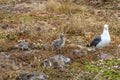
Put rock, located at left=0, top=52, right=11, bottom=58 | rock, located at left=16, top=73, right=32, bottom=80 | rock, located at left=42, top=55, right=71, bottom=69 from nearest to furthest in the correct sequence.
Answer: rock, located at left=16, top=73, right=32, bottom=80, rock, located at left=42, top=55, right=71, bottom=69, rock, located at left=0, top=52, right=11, bottom=58

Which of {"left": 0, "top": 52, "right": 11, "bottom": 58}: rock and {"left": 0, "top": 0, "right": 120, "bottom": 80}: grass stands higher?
{"left": 0, "top": 52, "right": 11, "bottom": 58}: rock

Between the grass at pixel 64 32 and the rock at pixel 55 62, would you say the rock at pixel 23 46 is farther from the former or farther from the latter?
the rock at pixel 55 62

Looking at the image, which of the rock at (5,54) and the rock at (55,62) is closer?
the rock at (55,62)

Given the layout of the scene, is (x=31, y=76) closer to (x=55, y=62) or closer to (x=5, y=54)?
(x=55, y=62)

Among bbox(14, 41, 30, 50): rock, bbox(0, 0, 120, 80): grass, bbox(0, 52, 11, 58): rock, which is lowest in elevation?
bbox(0, 0, 120, 80): grass

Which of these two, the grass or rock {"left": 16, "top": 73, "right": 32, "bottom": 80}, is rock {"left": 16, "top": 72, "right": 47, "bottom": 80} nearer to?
rock {"left": 16, "top": 73, "right": 32, "bottom": 80}

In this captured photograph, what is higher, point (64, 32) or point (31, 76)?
point (31, 76)

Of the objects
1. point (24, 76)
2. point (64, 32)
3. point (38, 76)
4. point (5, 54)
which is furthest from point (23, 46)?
point (64, 32)

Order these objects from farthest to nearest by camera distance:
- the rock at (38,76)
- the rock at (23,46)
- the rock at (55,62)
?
the rock at (23,46) → the rock at (55,62) → the rock at (38,76)

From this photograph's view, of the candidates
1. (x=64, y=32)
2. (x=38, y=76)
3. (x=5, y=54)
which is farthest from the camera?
(x=64, y=32)

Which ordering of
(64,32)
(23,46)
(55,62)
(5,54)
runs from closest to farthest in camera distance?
(55,62)
(5,54)
(23,46)
(64,32)

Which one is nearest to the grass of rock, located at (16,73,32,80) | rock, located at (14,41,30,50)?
rock, located at (16,73,32,80)

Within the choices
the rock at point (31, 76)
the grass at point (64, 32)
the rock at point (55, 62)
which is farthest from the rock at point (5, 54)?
the rock at point (31, 76)

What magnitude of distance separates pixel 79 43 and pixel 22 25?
1896 millimetres
